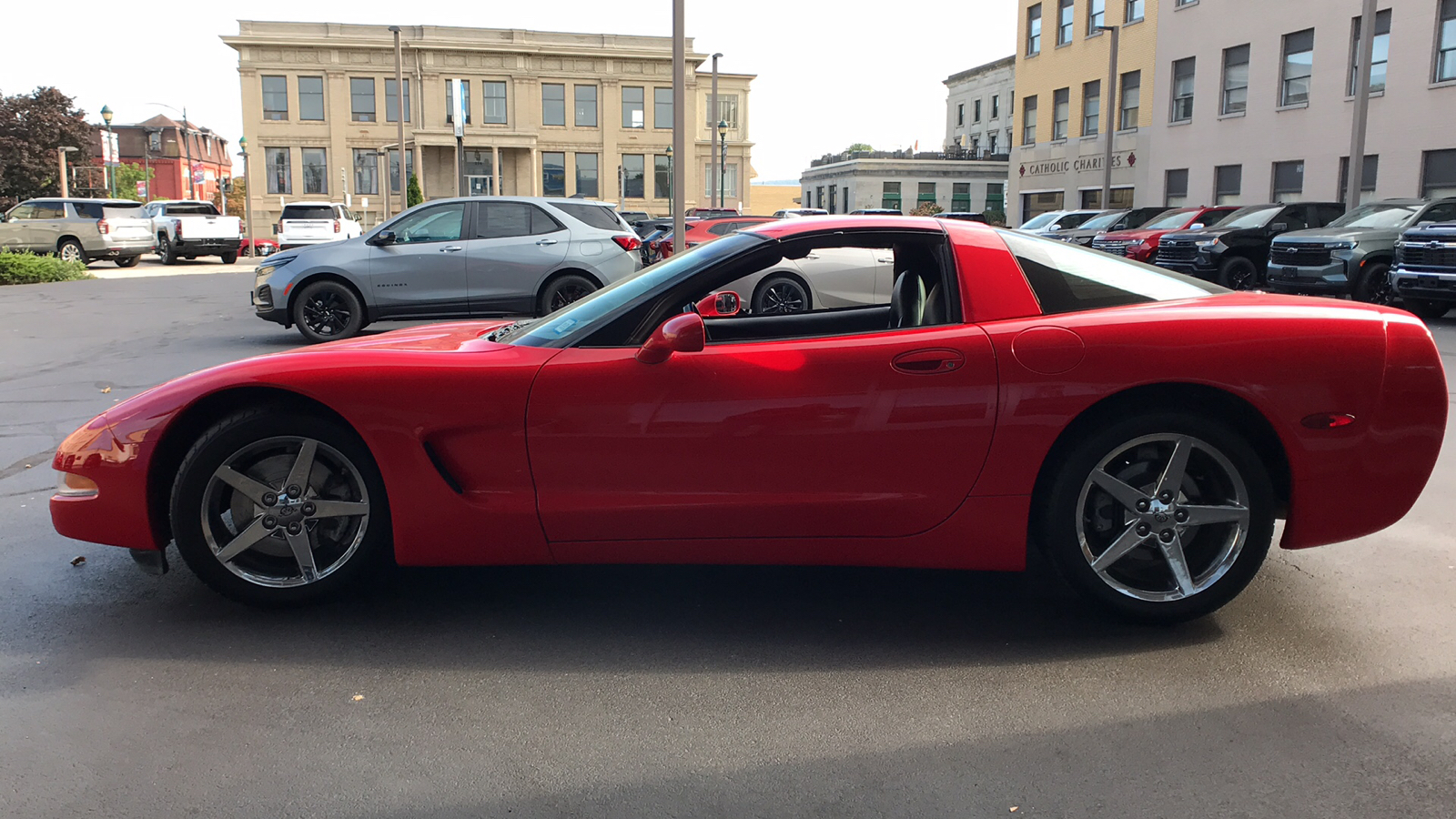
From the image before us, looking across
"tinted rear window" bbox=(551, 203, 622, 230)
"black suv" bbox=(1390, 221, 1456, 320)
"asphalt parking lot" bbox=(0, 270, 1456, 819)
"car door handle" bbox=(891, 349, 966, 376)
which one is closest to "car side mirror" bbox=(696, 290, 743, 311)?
"car door handle" bbox=(891, 349, 966, 376)

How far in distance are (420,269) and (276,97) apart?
61.0 m

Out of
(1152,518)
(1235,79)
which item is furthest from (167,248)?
(1152,518)

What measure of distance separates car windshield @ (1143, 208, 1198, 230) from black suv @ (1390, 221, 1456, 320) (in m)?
8.45

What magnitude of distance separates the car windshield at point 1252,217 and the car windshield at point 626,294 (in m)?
19.7

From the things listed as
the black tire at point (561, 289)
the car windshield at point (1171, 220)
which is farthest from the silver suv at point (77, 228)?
the car windshield at point (1171, 220)

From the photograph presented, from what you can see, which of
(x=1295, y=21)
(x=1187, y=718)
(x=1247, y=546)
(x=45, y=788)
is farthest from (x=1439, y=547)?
(x=1295, y=21)

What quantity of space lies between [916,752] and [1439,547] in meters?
3.20

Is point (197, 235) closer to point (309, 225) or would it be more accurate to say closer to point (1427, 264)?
point (309, 225)

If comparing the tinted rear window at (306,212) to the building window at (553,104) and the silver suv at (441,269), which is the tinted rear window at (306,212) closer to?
the silver suv at (441,269)

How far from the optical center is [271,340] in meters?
13.5

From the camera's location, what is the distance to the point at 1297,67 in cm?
3291

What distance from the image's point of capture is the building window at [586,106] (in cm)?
6944

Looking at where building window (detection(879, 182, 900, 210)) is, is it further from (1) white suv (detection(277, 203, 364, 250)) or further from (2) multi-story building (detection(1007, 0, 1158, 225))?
(1) white suv (detection(277, 203, 364, 250))

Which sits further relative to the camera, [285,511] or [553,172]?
[553,172]
